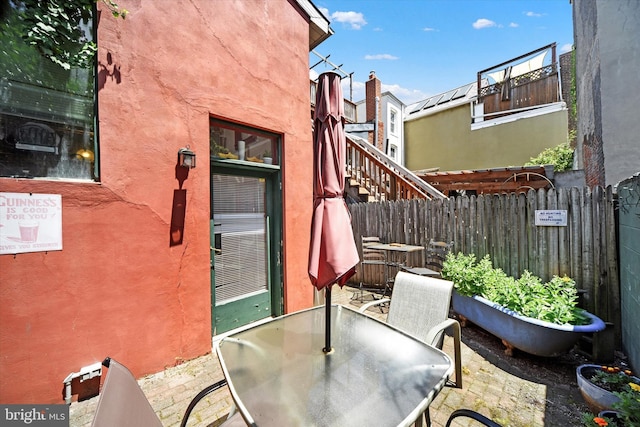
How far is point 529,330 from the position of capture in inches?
120

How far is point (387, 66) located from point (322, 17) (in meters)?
7.69

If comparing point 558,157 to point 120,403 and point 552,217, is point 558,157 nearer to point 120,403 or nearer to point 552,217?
point 552,217

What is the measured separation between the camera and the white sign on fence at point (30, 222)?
2.24 m

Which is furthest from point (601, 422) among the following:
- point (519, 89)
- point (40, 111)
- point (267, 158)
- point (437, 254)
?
point (519, 89)

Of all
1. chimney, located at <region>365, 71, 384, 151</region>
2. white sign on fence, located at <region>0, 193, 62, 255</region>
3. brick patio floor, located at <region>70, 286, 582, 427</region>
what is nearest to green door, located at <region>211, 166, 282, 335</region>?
brick patio floor, located at <region>70, 286, 582, 427</region>

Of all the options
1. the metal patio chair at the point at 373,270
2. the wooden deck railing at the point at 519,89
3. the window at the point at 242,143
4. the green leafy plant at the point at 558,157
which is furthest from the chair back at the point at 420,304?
the wooden deck railing at the point at 519,89

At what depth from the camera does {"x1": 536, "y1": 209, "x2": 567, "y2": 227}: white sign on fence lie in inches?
153

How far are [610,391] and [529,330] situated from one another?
0.83 metres

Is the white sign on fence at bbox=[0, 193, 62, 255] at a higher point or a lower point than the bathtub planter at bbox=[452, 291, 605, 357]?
higher

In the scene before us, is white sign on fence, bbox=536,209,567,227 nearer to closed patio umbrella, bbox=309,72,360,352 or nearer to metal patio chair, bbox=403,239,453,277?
metal patio chair, bbox=403,239,453,277

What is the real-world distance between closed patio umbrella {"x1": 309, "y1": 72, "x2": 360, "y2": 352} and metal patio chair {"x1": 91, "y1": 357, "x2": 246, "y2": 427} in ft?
3.94

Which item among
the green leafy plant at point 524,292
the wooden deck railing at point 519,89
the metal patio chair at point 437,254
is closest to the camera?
the green leafy plant at point 524,292

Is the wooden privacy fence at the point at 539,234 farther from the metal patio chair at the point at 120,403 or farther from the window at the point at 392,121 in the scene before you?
the window at the point at 392,121

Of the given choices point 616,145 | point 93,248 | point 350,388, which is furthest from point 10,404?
point 616,145
